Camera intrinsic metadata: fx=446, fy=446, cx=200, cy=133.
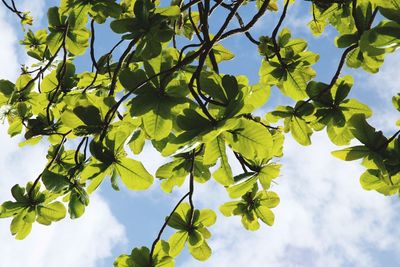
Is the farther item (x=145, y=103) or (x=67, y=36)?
(x=67, y=36)

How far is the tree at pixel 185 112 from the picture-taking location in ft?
4.45


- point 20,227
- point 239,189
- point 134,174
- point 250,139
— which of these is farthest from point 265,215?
point 20,227

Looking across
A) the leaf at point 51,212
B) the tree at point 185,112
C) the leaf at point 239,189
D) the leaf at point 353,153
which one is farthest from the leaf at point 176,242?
the leaf at point 353,153

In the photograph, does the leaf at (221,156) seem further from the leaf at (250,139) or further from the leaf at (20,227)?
the leaf at (20,227)

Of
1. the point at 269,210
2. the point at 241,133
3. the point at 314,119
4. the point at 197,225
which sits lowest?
the point at 269,210

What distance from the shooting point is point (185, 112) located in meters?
1.30

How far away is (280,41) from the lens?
2.32 meters

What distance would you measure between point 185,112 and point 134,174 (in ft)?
1.38

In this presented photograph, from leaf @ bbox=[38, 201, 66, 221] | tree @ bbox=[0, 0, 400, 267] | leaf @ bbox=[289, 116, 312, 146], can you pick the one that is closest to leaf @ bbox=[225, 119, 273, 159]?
tree @ bbox=[0, 0, 400, 267]

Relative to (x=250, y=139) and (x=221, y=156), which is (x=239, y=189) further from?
(x=250, y=139)

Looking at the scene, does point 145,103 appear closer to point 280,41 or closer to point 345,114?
point 345,114

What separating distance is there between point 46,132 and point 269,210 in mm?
1213

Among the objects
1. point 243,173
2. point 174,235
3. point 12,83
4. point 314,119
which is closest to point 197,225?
point 174,235

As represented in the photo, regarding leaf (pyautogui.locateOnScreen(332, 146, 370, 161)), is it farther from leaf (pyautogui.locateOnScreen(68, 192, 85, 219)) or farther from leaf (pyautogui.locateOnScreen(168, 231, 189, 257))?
leaf (pyautogui.locateOnScreen(68, 192, 85, 219))
